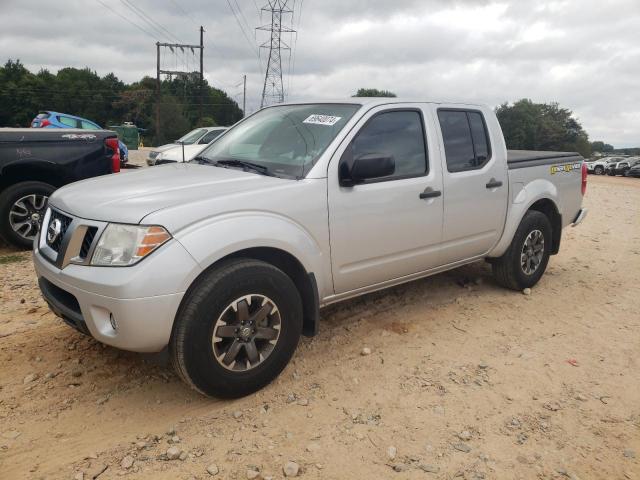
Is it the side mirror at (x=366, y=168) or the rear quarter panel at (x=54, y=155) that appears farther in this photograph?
the rear quarter panel at (x=54, y=155)

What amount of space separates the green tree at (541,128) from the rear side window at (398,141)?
6891cm

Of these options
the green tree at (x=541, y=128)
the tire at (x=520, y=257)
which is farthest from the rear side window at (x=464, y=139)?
the green tree at (x=541, y=128)

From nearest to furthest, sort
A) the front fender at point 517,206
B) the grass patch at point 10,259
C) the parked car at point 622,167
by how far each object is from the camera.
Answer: the front fender at point 517,206 → the grass patch at point 10,259 → the parked car at point 622,167

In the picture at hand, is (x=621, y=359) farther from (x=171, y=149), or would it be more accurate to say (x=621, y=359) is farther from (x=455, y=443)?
(x=171, y=149)

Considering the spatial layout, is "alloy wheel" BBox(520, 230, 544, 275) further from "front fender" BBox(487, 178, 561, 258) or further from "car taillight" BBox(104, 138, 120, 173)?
"car taillight" BBox(104, 138, 120, 173)

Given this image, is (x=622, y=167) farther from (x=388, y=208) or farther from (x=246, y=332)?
(x=246, y=332)

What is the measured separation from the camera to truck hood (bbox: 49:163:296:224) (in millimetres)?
2740

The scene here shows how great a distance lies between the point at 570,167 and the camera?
17.7 feet

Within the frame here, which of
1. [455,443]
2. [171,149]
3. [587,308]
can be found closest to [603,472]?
[455,443]

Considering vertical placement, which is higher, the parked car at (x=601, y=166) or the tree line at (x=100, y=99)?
the tree line at (x=100, y=99)

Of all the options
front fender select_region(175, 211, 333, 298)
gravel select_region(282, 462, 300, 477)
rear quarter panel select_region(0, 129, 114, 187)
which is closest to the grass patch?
rear quarter panel select_region(0, 129, 114, 187)

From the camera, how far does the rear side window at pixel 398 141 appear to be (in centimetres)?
360

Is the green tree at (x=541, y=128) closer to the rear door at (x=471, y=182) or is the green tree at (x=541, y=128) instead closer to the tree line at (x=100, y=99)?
the tree line at (x=100, y=99)

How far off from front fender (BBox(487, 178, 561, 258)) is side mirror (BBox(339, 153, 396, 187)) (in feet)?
6.14
